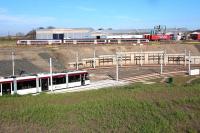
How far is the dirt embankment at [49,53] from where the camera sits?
5988 cm

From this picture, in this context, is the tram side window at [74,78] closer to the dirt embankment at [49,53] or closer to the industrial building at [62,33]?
the dirt embankment at [49,53]

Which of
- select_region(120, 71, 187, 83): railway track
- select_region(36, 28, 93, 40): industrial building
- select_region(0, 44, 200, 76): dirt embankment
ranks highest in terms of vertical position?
select_region(36, 28, 93, 40): industrial building

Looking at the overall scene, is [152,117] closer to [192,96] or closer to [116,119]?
[116,119]

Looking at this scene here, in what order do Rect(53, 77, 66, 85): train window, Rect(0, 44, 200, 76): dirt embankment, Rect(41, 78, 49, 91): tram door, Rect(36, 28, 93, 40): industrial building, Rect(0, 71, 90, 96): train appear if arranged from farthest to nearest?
Rect(36, 28, 93, 40): industrial building, Rect(0, 44, 200, 76): dirt embankment, Rect(53, 77, 66, 85): train window, Rect(41, 78, 49, 91): tram door, Rect(0, 71, 90, 96): train

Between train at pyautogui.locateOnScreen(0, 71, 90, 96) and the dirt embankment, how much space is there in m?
14.1

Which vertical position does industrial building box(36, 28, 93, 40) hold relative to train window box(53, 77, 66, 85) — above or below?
above

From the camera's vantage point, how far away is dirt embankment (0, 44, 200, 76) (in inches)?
2358

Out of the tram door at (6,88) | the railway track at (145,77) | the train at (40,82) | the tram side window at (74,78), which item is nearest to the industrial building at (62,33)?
the railway track at (145,77)

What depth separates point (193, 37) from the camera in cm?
13600

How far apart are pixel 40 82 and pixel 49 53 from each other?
113 feet

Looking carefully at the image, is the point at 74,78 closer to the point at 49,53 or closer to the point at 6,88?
the point at 6,88

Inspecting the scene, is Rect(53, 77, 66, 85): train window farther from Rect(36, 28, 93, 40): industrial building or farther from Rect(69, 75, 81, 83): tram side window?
Rect(36, 28, 93, 40): industrial building

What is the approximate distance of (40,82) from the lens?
38312 millimetres

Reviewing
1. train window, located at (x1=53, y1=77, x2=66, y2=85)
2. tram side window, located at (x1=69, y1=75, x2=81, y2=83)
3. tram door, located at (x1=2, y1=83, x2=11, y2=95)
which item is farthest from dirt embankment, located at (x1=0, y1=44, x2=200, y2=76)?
tram door, located at (x1=2, y1=83, x2=11, y2=95)
